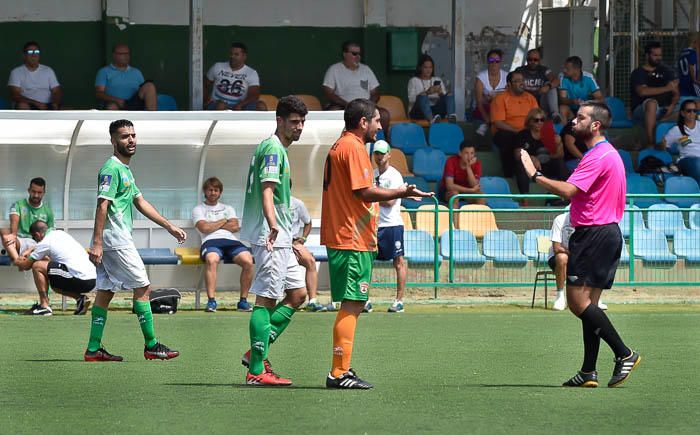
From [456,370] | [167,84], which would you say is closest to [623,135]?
[167,84]

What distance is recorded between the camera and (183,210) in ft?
61.3

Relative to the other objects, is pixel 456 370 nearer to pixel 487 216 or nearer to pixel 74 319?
pixel 74 319

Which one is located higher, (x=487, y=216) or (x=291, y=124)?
(x=291, y=124)

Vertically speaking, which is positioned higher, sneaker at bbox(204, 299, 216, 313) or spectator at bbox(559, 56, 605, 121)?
spectator at bbox(559, 56, 605, 121)

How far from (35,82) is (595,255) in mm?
14041

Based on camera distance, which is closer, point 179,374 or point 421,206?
point 179,374

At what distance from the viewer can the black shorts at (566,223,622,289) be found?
8898 mm

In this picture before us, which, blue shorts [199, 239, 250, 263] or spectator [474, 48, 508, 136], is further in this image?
spectator [474, 48, 508, 136]

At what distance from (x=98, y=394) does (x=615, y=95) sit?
61.7ft

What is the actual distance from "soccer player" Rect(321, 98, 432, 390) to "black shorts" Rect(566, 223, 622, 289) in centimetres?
132

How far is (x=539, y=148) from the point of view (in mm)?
20922

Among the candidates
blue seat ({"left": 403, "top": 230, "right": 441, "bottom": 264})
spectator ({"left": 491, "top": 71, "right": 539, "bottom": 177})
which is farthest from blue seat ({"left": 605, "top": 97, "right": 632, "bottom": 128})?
blue seat ({"left": 403, "top": 230, "right": 441, "bottom": 264})

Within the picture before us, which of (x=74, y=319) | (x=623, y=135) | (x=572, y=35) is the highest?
(x=572, y=35)

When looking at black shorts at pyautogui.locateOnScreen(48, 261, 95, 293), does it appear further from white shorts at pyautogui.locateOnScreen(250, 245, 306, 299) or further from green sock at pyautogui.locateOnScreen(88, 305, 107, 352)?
white shorts at pyautogui.locateOnScreen(250, 245, 306, 299)
